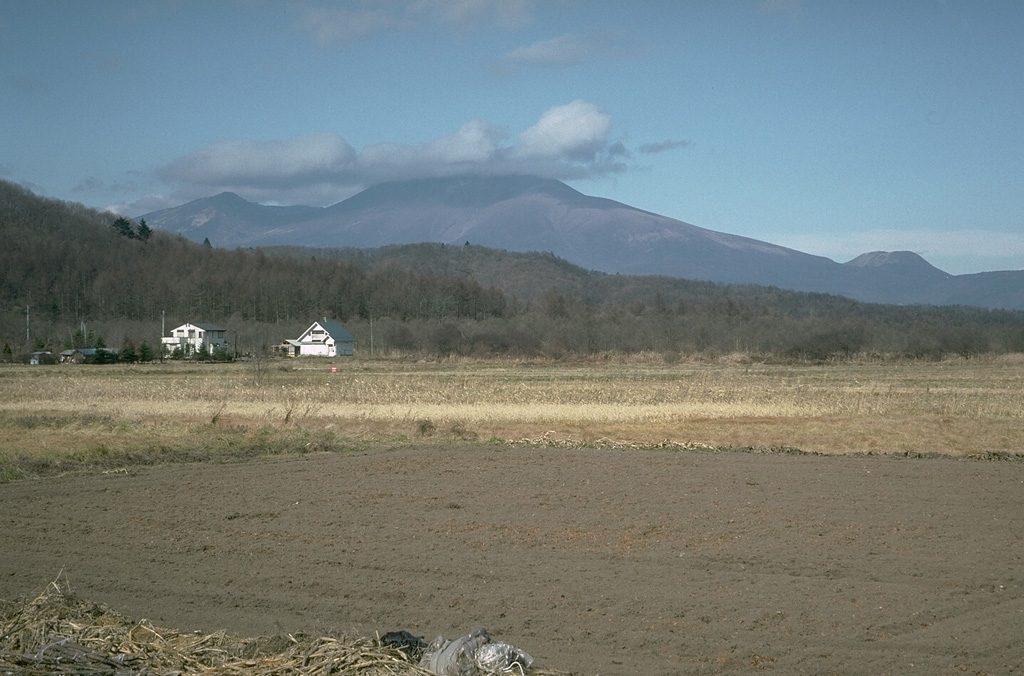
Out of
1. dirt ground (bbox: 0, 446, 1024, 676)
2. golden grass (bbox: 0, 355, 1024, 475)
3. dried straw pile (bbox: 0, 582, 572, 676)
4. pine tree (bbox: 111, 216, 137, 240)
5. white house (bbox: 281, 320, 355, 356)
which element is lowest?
dirt ground (bbox: 0, 446, 1024, 676)

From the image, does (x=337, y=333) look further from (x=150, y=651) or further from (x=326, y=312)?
(x=150, y=651)

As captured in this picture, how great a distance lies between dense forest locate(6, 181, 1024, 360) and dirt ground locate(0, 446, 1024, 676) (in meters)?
72.0

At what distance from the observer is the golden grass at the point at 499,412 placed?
2467 centimetres

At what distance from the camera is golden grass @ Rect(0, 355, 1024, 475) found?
24.7 meters

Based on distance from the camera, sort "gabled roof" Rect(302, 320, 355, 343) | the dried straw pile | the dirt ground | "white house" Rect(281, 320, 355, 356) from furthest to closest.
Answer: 1. "gabled roof" Rect(302, 320, 355, 343)
2. "white house" Rect(281, 320, 355, 356)
3. the dirt ground
4. the dried straw pile

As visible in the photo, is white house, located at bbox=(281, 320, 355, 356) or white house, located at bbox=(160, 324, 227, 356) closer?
white house, located at bbox=(281, 320, 355, 356)

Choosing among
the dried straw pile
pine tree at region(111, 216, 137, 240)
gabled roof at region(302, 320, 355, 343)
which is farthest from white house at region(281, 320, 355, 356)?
the dried straw pile

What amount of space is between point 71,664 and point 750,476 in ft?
49.3

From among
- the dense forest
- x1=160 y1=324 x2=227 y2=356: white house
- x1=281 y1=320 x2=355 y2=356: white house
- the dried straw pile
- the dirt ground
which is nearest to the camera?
the dried straw pile

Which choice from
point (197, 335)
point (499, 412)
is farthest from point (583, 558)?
point (197, 335)

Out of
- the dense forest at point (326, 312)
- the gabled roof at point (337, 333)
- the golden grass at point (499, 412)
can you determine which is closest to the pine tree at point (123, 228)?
the dense forest at point (326, 312)

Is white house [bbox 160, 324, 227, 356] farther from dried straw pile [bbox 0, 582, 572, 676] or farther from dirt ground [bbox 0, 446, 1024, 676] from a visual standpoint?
dried straw pile [bbox 0, 582, 572, 676]

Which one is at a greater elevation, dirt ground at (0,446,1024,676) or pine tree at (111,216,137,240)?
pine tree at (111,216,137,240)

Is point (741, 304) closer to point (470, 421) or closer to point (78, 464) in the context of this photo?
point (470, 421)
